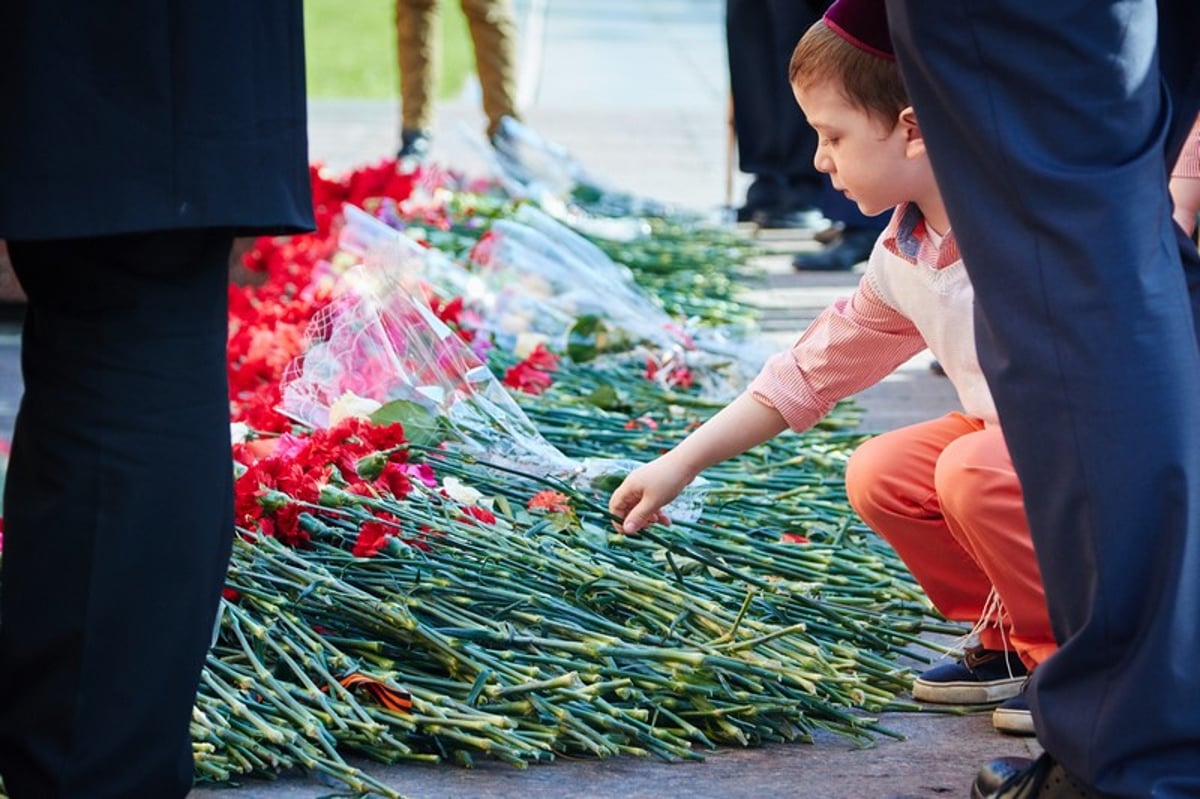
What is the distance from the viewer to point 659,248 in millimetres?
5320

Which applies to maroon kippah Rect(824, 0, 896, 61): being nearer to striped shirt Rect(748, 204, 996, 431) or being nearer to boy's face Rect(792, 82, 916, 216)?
boy's face Rect(792, 82, 916, 216)

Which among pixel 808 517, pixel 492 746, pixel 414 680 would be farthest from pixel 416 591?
pixel 808 517

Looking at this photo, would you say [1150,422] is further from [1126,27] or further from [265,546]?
[265,546]

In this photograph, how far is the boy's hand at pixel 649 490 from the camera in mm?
2129

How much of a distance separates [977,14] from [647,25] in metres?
14.0

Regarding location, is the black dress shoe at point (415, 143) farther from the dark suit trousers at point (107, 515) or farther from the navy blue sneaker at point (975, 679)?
Result: the dark suit trousers at point (107, 515)

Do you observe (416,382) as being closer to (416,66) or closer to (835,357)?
(835,357)

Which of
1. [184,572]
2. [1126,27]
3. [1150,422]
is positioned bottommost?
[184,572]

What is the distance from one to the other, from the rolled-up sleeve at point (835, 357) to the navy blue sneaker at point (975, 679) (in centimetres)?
36

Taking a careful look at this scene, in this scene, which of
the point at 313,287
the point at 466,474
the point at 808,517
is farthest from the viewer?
the point at 313,287

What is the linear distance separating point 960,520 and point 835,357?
0.83 ft

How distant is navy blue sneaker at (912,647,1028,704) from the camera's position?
2.22 meters

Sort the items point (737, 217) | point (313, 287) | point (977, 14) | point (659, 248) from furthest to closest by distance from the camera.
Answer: point (737, 217), point (659, 248), point (313, 287), point (977, 14)

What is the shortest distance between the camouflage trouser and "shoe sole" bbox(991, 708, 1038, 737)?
4.98m
